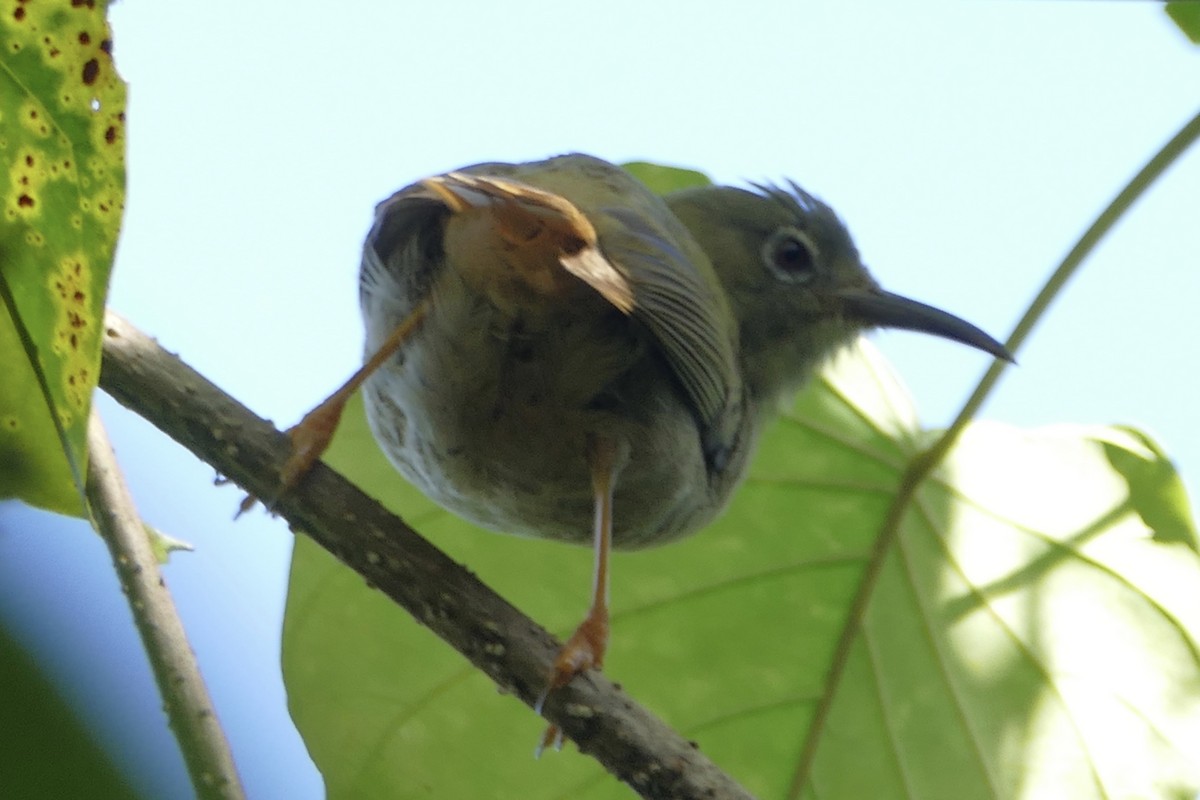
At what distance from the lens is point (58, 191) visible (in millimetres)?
1937

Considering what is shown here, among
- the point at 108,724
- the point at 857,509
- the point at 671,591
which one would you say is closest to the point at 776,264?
the point at 857,509

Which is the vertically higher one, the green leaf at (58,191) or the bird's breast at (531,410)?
the green leaf at (58,191)

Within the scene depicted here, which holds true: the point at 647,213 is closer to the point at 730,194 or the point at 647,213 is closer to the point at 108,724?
the point at 730,194

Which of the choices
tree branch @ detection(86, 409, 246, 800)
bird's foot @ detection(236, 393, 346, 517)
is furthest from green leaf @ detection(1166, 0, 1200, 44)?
tree branch @ detection(86, 409, 246, 800)

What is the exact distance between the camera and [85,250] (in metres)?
1.91

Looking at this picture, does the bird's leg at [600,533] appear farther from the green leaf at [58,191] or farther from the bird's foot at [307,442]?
the green leaf at [58,191]

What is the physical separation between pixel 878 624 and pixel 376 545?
6.05 ft

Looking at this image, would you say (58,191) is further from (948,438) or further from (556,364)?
(948,438)

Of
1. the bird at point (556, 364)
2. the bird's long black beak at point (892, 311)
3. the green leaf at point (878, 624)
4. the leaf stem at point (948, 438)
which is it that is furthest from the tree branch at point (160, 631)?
the bird's long black beak at point (892, 311)

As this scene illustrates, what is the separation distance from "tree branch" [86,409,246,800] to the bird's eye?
1.96 meters

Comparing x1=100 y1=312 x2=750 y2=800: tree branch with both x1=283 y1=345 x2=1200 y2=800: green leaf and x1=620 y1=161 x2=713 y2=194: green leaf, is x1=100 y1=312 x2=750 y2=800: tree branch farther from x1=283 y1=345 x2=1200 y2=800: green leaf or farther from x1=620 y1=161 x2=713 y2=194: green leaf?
x1=620 y1=161 x2=713 y2=194: green leaf

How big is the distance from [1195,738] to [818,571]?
3.95ft

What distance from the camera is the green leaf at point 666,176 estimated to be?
12.5ft

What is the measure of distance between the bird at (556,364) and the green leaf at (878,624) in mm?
452
